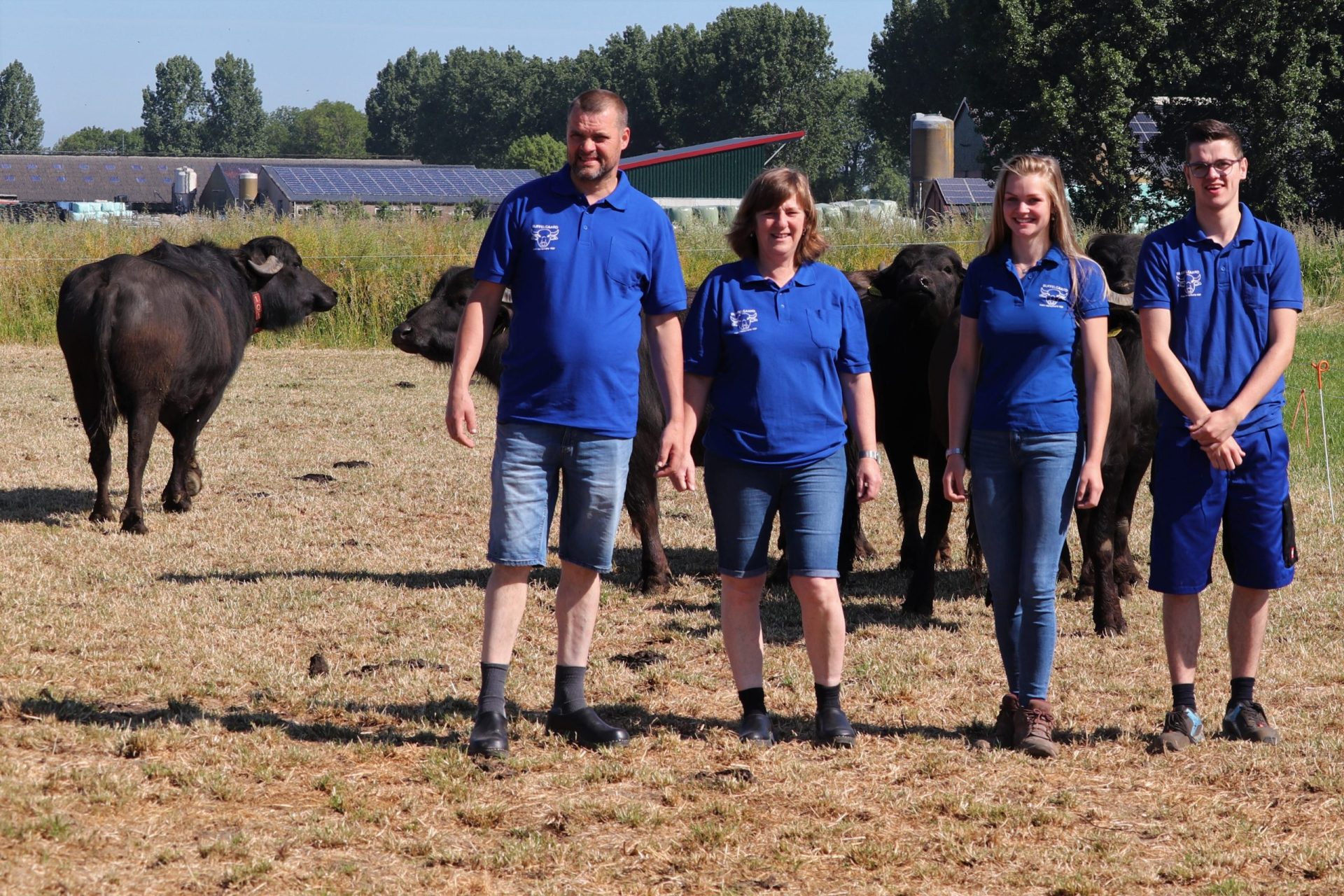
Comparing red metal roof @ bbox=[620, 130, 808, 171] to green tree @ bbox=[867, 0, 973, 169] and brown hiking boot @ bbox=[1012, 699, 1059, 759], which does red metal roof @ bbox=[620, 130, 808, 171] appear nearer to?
green tree @ bbox=[867, 0, 973, 169]

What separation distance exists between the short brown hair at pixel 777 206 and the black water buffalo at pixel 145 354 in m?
5.26

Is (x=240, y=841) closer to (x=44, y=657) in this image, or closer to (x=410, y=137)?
(x=44, y=657)

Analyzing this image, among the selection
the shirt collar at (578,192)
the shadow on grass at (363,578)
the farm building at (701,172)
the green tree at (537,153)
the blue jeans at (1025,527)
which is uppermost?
the green tree at (537,153)

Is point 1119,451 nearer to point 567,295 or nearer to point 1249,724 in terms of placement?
point 1249,724

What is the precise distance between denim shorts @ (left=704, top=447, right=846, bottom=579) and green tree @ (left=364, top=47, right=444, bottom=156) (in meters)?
117

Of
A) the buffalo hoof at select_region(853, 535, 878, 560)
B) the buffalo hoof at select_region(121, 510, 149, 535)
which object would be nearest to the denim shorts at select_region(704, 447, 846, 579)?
the buffalo hoof at select_region(853, 535, 878, 560)

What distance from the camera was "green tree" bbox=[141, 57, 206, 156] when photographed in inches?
5753

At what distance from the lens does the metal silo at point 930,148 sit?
57.4m

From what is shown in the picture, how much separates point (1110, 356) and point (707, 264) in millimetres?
15729

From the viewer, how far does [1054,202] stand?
471 cm

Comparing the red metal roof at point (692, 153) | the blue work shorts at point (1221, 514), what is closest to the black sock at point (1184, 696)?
the blue work shorts at point (1221, 514)

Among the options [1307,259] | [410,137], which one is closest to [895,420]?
[1307,259]

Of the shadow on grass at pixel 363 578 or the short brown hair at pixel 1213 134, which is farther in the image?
the shadow on grass at pixel 363 578

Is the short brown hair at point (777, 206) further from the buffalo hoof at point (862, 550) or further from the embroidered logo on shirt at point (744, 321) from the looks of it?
the buffalo hoof at point (862, 550)
